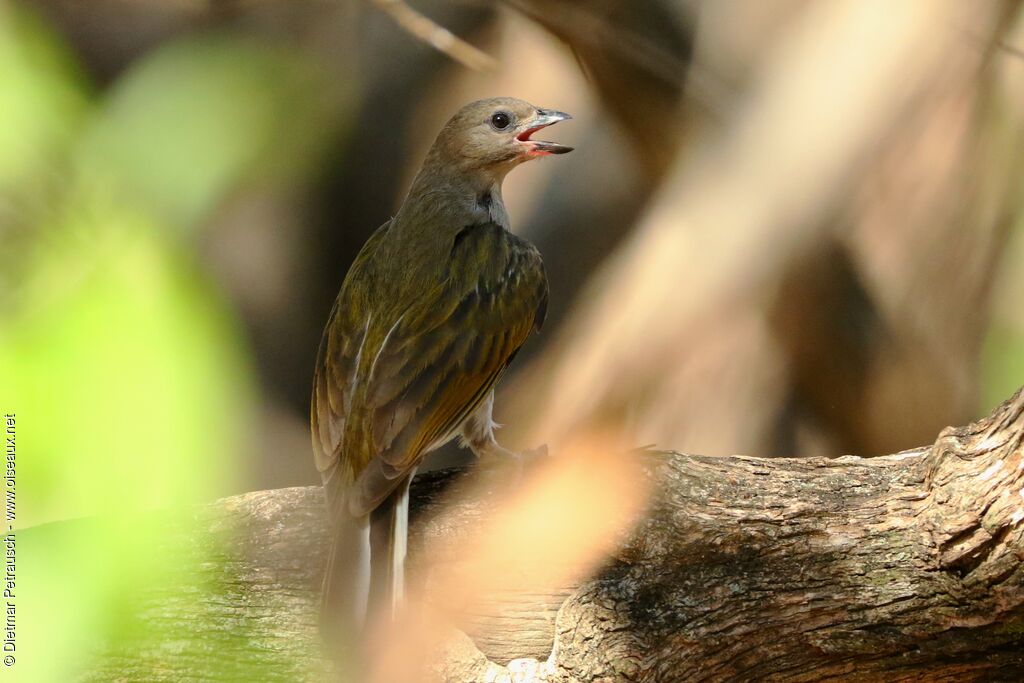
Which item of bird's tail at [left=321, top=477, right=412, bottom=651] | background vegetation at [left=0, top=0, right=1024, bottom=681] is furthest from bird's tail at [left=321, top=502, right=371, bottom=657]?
background vegetation at [left=0, top=0, right=1024, bottom=681]

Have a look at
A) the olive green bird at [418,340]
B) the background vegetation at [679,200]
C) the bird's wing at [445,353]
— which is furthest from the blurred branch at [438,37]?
the bird's wing at [445,353]

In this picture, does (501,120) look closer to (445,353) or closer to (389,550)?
(445,353)

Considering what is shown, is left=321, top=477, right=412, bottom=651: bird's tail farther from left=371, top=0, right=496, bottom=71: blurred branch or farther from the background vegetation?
left=371, top=0, right=496, bottom=71: blurred branch

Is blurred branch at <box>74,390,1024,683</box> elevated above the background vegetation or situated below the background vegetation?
below

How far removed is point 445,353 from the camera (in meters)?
2.23

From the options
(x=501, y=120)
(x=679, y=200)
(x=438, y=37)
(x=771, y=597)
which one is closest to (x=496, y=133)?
(x=501, y=120)

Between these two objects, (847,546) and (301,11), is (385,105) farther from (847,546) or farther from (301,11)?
(847,546)

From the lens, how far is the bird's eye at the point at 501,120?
2598 mm

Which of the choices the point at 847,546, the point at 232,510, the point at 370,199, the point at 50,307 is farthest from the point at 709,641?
the point at 370,199

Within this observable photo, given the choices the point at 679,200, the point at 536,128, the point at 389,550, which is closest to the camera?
the point at 389,550

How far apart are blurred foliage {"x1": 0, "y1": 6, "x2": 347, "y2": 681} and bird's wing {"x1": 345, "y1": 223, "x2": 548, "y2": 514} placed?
0.98ft

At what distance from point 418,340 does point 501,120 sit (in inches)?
25.1

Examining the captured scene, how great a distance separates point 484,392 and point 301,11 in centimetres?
143

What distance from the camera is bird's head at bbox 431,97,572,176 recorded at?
8.51 ft
